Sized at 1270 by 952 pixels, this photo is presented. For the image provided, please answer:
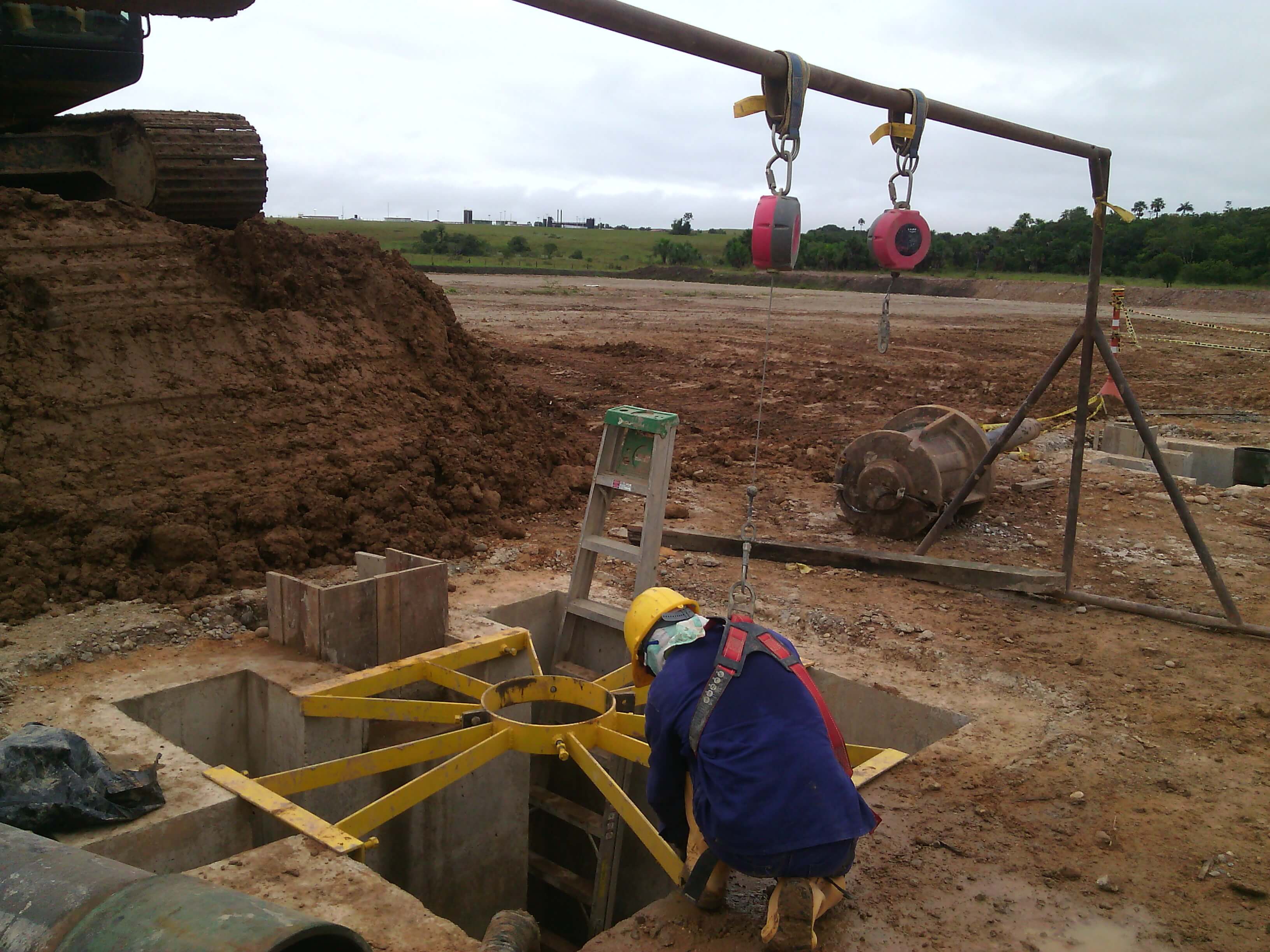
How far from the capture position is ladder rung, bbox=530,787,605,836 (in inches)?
216

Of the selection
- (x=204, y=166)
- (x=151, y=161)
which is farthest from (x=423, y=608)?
(x=151, y=161)

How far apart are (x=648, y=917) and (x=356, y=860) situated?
3.33 feet

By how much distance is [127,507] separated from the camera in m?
5.78

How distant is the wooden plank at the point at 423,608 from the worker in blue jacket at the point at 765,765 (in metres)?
2.30

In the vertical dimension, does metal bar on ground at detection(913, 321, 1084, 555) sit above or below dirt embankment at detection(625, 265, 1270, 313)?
below

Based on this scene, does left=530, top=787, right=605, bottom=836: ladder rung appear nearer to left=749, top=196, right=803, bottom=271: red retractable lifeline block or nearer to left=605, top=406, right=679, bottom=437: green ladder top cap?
left=605, top=406, right=679, bottom=437: green ladder top cap

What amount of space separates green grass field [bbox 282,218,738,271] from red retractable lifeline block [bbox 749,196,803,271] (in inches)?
951

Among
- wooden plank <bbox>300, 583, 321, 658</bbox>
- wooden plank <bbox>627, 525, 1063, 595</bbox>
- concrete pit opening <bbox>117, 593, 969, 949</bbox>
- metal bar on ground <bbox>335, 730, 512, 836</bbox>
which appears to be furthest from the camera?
wooden plank <bbox>627, 525, 1063, 595</bbox>

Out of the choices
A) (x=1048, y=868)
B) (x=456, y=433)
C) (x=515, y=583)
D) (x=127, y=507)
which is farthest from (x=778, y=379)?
(x=1048, y=868)

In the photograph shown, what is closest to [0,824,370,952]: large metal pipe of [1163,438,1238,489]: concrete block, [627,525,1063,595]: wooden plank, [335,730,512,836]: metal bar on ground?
[335,730,512,836]: metal bar on ground

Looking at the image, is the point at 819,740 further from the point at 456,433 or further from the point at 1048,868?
the point at 456,433

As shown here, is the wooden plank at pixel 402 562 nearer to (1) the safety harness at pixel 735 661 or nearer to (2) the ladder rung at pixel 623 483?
(2) the ladder rung at pixel 623 483

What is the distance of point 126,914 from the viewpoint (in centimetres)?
222

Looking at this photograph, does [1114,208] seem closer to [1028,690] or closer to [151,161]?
[1028,690]
